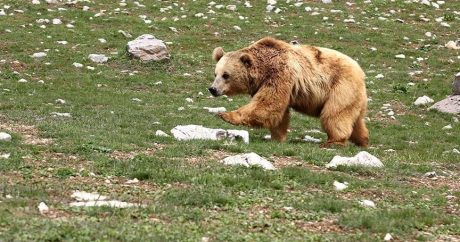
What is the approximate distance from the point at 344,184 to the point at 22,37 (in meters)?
17.8

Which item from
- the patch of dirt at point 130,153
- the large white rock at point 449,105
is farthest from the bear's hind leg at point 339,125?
the large white rock at point 449,105

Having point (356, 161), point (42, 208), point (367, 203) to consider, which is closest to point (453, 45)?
point (356, 161)

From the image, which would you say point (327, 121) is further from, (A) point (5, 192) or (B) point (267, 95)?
(A) point (5, 192)

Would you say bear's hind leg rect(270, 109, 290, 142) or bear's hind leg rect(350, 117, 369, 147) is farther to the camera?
bear's hind leg rect(350, 117, 369, 147)

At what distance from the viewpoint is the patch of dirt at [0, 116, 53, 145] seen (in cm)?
1148

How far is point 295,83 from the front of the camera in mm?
13727

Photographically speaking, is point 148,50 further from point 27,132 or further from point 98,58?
point 27,132

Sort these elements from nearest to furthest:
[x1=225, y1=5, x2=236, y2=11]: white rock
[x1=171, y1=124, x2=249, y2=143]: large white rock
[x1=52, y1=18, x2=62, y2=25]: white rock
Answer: [x1=171, y1=124, x2=249, y2=143]: large white rock, [x1=52, y1=18, x2=62, y2=25]: white rock, [x1=225, y1=5, x2=236, y2=11]: white rock

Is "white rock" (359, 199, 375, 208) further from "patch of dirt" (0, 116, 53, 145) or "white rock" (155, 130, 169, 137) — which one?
"patch of dirt" (0, 116, 53, 145)

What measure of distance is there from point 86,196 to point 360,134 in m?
8.26

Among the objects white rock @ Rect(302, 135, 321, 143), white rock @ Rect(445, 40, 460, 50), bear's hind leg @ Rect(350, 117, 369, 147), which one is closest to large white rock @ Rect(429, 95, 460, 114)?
bear's hind leg @ Rect(350, 117, 369, 147)

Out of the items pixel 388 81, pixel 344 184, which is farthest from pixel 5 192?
pixel 388 81

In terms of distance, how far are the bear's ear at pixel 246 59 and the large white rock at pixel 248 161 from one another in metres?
3.51

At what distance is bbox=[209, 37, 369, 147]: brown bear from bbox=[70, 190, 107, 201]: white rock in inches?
225
